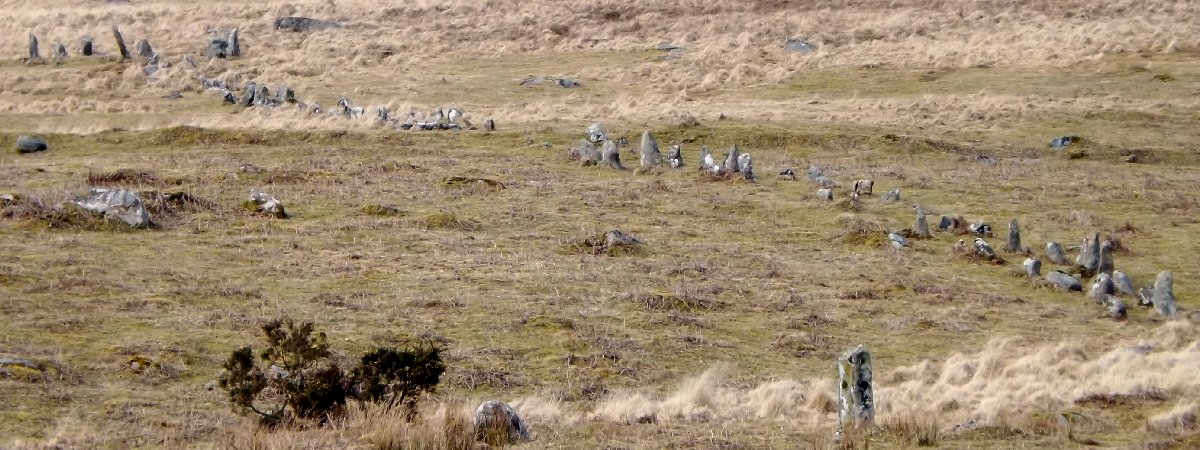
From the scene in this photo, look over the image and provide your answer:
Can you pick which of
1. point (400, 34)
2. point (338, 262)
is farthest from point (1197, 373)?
point (400, 34)

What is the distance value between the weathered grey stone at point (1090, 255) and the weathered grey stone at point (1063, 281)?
2.29 feet

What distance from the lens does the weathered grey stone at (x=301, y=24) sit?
→ 5894 centimetres

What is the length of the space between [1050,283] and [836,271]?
11.3ft

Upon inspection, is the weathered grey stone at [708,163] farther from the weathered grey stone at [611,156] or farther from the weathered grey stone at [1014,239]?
the weathered grey stone at [1014,239]

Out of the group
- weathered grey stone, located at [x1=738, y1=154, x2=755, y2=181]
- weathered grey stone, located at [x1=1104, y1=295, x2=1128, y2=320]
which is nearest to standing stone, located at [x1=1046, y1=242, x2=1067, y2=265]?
weathered grey stone, located at [x1=1104, y1=295, x2=1128, y2=320]

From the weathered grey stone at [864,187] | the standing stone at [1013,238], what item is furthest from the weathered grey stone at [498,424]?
the weathered grey stone at [864,187]

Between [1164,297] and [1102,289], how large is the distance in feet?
3.22

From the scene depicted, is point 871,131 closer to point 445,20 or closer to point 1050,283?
point 1050,283

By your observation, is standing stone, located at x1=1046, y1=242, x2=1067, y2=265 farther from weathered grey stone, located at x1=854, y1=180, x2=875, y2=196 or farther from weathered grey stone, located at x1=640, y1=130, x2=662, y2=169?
weathered grey stone, located at x1=640, y1=130, x2=662, y2=169

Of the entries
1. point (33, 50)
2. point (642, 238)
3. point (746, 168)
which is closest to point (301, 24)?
point (33, 50)

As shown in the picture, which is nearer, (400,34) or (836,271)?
(836,271)

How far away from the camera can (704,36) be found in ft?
181

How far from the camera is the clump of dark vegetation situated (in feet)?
38.4

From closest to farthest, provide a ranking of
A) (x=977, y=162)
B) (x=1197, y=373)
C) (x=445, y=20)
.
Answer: (x=1197, y=373)
(x=977, y=162)
(x=445, y=20)
